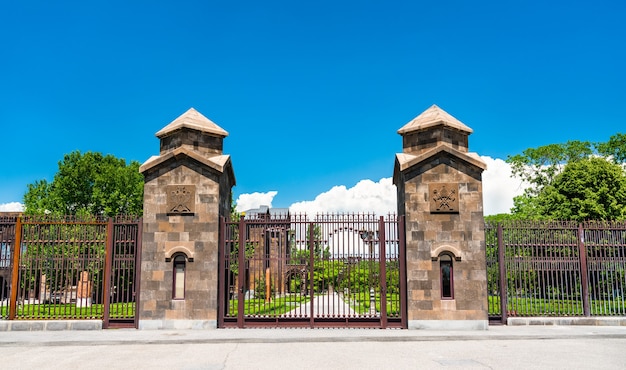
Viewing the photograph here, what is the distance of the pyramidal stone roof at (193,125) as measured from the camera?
15719 millimetres

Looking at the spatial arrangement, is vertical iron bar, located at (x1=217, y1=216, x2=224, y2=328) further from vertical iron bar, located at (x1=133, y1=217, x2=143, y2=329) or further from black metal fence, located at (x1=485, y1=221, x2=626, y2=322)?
black metal fence, located at (x1=485, y1=221, x2=626, y2=322)

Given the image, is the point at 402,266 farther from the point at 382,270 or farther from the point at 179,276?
the point at 179,276

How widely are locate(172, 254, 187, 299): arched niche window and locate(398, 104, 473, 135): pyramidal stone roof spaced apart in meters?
7.92

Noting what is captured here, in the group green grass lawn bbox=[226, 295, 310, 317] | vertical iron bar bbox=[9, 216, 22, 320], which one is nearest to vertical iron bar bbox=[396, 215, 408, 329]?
green grass lawn bbox=[226, 295, 310, 317]

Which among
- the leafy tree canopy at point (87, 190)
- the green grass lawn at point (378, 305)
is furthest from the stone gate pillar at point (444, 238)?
the leafy tree canopy at point (87, 190)

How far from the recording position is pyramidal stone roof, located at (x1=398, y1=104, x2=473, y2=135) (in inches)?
599

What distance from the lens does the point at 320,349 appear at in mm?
11297

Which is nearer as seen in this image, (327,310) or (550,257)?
(550,257)

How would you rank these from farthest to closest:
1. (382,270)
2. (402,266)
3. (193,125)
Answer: (193,125), (402,266), (382,270)

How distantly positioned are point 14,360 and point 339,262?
8392 mm

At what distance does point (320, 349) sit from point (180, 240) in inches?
228

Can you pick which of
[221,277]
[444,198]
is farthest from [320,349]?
[444,198]

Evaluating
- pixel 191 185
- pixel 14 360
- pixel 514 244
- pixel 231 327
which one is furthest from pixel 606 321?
pixel 14 360

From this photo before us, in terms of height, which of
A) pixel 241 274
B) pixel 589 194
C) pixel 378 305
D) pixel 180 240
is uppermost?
pixel 589 194
